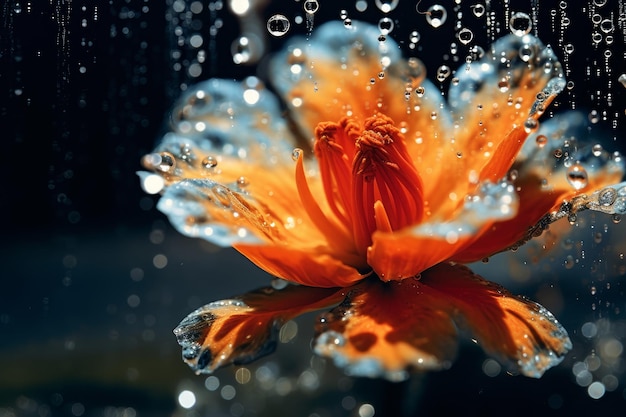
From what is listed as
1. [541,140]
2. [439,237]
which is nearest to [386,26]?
[541,140]

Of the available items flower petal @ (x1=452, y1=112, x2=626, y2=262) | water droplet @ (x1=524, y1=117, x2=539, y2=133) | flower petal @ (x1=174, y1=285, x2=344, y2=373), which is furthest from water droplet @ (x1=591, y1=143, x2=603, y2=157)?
flower petal @ (x1=174, y1=285, x2=344, y2=373)

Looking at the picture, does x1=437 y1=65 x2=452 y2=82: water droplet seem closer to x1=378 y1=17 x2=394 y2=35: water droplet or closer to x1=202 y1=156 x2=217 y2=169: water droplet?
x1=378 y1=17 x2=394 y2=35: water droplet

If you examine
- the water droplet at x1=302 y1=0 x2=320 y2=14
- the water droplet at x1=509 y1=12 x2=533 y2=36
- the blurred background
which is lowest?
the blurred background

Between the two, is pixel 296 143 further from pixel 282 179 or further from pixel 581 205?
pixel 581 205

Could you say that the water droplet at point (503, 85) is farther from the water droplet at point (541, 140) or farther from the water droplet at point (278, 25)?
the water droplet at point (278, 25)

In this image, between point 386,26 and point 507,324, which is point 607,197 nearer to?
point 507,324

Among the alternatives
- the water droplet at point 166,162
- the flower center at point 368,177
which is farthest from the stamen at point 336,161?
the water droplet at point 166,162

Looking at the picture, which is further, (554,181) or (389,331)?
(554,181)
